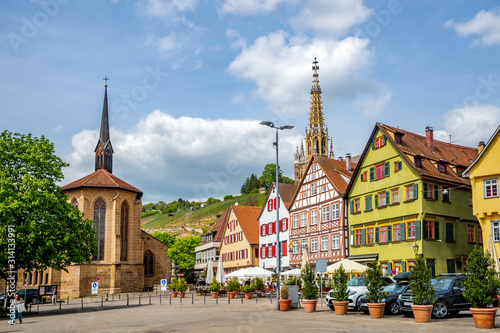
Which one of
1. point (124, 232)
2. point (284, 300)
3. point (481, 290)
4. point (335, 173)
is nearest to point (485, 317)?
point (481, 290)

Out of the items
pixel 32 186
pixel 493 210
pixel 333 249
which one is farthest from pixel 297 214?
pixel 32 186

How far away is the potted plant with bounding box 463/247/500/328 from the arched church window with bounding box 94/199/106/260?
172ft

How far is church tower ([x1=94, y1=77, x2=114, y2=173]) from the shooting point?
7356 centimetres

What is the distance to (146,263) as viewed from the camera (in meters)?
71.8

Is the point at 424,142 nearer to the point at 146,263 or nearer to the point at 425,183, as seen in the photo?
the point at 425,183

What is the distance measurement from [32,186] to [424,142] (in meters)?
28.9

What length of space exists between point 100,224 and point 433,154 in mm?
39900

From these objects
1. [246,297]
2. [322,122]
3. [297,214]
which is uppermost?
[322,122]

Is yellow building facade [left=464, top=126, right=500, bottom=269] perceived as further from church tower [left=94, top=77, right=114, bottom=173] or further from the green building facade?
church tower [left=94, top=77, right=114, bottom=173]

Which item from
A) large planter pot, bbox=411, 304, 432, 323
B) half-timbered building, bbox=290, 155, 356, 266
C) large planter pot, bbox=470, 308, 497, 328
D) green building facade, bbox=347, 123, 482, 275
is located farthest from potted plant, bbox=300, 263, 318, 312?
half-timbered building, bbox=290, 155, 356, 266

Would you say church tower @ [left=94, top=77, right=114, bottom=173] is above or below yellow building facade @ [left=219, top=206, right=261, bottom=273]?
above

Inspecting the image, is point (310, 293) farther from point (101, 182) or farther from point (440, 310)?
point (101, 182)

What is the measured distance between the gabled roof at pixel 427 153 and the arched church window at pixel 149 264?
118 feet

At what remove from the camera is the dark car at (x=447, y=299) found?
67.2ft
